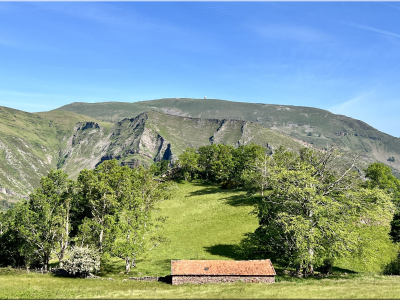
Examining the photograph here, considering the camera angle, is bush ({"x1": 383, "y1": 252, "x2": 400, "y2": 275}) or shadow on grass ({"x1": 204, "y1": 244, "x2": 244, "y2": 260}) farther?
shadow on grass ({"x1": 204, "y1": 244, "x2": 244, "y2": 260})

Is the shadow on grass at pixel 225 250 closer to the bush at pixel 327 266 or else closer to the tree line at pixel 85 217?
the bush at pixel 327 266

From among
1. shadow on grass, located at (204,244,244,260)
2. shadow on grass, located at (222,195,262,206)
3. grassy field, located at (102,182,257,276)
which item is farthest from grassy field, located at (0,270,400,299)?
shadow on grass, located at (222,195,262,206)

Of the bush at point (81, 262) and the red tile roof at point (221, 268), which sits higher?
the red tile roof at point (221, 268)

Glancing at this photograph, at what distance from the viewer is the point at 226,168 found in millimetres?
106500

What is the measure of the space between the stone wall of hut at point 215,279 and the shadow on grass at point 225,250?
1422 centimetres

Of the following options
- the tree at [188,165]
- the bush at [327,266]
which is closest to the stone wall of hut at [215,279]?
the bush at [327,266]

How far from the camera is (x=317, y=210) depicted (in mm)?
35500

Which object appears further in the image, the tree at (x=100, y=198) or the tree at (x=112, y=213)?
the tree at (x=100, y=198)

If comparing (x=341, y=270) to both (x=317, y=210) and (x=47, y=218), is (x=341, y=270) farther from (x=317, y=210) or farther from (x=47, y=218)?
(x=47, y=218)

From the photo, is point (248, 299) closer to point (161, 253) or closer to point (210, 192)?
point (161, 253)

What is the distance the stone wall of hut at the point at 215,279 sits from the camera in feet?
114

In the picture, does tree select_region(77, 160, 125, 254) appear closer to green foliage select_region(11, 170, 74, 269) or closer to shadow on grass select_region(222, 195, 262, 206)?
green foliage select_region(11, 170, 74, 269)

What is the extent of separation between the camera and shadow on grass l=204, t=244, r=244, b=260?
164 feet

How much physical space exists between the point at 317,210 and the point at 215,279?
50.7ft
